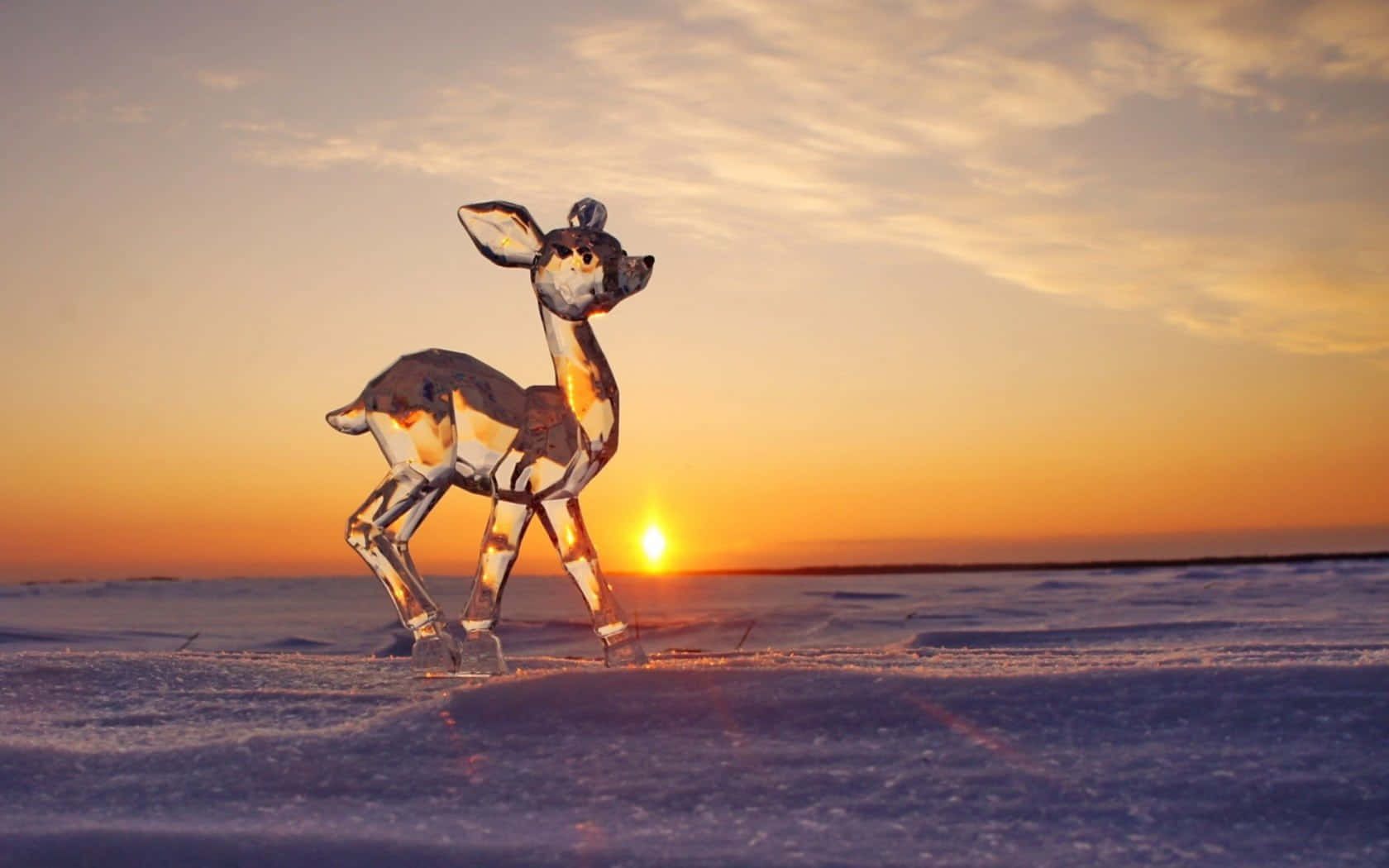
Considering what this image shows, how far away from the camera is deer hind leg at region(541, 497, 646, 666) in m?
4.61

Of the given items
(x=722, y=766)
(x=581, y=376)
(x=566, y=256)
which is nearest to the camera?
(x=722, y=766)

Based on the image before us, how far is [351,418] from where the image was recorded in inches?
181

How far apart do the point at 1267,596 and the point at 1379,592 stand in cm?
85

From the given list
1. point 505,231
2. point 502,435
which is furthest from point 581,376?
point 505,231

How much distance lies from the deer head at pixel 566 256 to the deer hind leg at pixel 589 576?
73cm

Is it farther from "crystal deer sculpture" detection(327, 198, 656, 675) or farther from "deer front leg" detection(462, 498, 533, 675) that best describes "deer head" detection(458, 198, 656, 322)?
"deer front leg" detection(462, 498, 533, 675)

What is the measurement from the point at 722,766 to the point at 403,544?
2291 millimetres

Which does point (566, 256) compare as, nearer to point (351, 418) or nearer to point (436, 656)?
point (351, 418)

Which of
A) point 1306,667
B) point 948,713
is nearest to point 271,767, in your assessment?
point 948,713

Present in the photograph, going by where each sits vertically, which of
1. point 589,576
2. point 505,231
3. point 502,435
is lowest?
point 589,576

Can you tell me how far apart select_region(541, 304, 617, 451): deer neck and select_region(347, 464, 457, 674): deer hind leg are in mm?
590

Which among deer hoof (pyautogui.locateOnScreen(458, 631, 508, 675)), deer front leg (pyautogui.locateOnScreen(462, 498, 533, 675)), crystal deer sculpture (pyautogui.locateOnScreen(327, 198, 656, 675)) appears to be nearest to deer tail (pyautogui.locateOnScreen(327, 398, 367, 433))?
crystal deer sculpture (pyautogui.locateOnScreen(327, 198, 656, 675))

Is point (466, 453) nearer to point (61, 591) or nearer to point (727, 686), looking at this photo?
point (727, 686)

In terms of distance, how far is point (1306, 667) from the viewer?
9.94 feet
